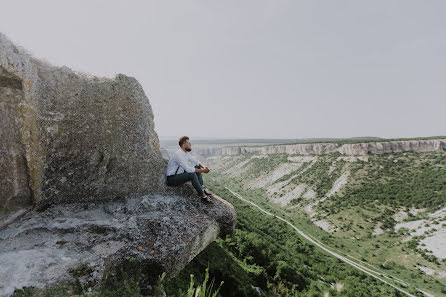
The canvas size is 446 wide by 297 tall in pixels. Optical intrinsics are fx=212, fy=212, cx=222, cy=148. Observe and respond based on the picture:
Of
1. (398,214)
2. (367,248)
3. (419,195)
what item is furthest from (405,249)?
(419,195)

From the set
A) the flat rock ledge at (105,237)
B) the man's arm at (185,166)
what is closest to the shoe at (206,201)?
the flat rock ledge at (105,237)

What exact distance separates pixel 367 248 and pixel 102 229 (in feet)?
139

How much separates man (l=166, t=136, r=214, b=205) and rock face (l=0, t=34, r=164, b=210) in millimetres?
620

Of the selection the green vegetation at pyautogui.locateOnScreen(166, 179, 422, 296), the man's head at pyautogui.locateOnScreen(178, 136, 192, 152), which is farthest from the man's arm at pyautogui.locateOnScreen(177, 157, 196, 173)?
the green vegetation at pyautogui.locateOnScreen(166, 179, 422, 296)

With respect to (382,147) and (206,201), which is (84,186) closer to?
(206,201)

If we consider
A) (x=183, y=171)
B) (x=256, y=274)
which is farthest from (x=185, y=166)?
(x=256, y=274)

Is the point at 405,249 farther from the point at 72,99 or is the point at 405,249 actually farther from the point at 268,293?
the point at 72,99

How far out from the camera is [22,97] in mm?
6441

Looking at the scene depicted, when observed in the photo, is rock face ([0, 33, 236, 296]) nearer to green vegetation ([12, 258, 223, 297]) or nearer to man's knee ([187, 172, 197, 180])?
green vegetation ([12, 258, 223, 297])

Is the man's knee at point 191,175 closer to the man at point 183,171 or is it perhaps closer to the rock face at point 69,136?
the man at point 183,171

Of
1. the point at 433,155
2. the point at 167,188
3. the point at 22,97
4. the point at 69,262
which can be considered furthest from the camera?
the point at 433,155

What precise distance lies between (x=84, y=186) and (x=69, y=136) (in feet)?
6.02

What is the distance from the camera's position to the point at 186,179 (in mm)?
8039

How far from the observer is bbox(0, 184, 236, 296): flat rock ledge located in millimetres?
4355
